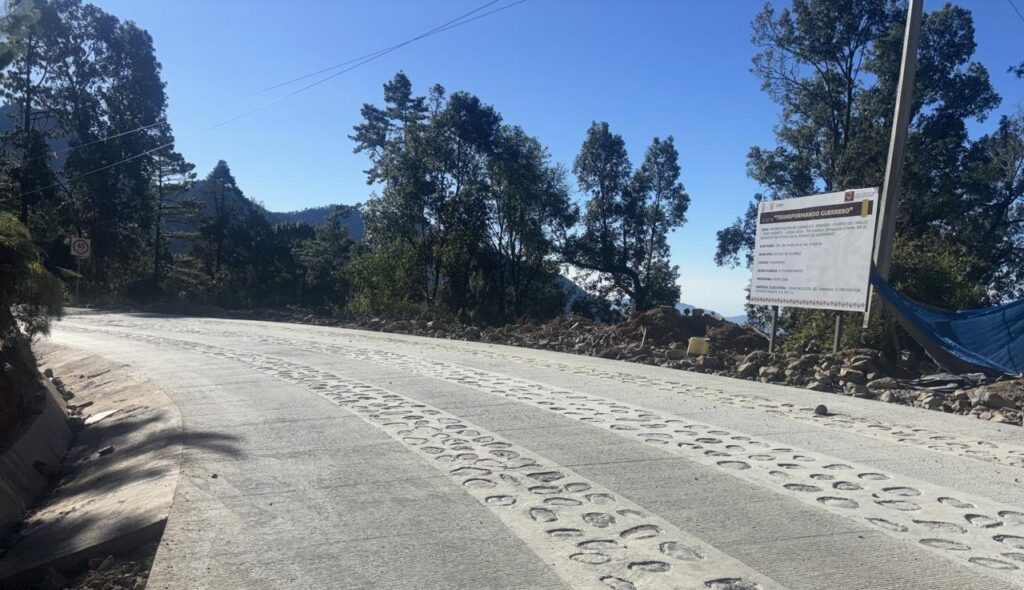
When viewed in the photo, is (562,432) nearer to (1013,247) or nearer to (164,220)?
(1013,247)

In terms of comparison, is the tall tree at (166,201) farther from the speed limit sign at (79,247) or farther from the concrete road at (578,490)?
the concrete road at (578,490)

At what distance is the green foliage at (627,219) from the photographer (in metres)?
38.6

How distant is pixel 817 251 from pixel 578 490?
10785 mm

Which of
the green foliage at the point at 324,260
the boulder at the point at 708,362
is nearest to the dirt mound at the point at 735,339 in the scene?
the boulder at the point at 708,362

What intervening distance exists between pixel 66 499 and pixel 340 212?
5018 centimetres

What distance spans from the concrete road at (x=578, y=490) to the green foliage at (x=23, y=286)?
1.89 meters

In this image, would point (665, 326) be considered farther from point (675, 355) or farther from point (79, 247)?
point (79, 247)

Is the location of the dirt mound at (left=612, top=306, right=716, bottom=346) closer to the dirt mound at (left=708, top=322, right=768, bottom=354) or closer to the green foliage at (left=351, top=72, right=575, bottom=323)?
the dirt mound at (left=708, top=322, right=768, bottom=354)

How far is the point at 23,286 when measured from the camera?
8.52m

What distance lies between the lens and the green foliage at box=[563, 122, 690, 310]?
38.6m

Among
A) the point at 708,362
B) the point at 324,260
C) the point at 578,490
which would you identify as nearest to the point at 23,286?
the point at 578,490

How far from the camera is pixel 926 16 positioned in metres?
28.7

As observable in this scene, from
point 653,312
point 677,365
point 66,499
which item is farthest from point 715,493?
point 653,312

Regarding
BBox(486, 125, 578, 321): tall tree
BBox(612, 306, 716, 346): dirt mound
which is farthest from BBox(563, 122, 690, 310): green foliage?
BBox(612, 306, 716, 346): dirt mound
